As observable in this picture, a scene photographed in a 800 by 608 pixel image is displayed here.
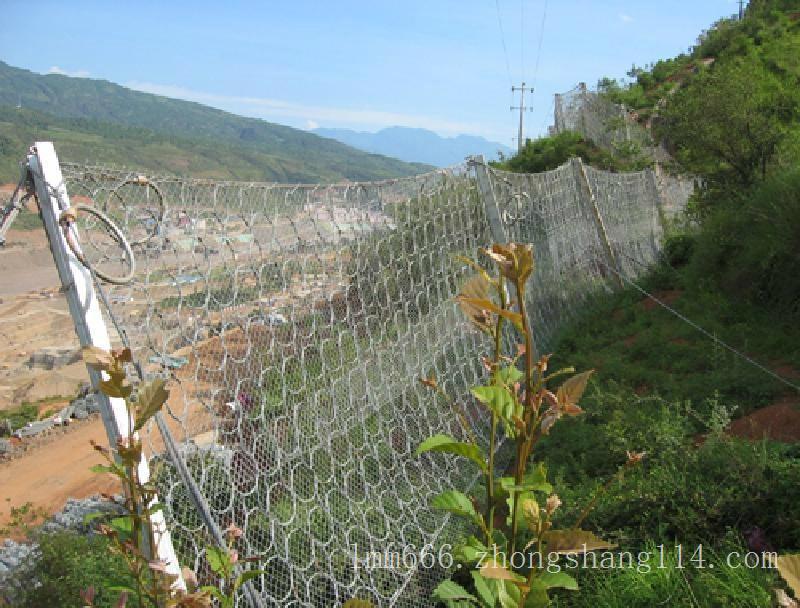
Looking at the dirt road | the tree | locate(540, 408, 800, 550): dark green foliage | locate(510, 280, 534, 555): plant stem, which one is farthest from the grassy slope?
the dirt road

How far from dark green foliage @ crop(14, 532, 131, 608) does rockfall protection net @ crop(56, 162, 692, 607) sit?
52 centimetres

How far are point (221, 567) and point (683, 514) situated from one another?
1854 millimetres

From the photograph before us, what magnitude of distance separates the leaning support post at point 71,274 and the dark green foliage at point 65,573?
71 cm

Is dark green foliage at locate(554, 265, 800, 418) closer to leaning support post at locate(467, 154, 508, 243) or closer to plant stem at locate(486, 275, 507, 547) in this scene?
leaning support post at locate(467, 154, 508, 243)

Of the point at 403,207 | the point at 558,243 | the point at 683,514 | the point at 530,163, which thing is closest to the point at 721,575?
the point at 683,514

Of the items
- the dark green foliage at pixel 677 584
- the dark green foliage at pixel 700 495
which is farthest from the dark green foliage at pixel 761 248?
the dark green foliage at pixel 677 584

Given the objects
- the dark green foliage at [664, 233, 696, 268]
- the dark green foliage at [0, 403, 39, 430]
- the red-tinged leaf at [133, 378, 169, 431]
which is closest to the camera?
the red-tinged leaf at [133, 378, 169, 431]

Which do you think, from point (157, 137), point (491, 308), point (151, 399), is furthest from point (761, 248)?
point (157, 137)

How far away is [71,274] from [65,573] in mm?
1484

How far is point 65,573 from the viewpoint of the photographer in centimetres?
238

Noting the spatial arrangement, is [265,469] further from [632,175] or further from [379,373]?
[632,175]

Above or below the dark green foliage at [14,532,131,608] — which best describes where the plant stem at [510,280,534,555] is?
above

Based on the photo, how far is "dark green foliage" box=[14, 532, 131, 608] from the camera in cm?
212

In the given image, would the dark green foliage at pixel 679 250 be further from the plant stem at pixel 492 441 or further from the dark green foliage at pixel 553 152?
the plant stem at pixel 492 441
